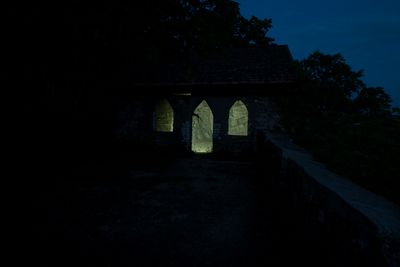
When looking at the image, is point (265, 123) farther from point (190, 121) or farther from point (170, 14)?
point (170, 14)

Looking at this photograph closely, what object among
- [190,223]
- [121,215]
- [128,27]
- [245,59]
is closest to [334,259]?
[190,223]

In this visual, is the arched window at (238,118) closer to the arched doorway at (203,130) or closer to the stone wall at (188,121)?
the arched doorway at (203,130)

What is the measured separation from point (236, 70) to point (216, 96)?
62.0 inches

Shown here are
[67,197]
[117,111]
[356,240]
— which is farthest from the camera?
[117,111]

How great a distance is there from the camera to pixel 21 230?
9.74 feet

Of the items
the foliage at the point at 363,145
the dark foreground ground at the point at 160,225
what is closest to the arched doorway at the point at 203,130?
the dark foreground ground at the point at 160,225

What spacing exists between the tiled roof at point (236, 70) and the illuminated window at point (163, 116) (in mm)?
1521

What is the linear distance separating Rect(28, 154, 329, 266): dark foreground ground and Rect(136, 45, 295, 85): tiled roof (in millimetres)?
5810

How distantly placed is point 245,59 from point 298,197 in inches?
421

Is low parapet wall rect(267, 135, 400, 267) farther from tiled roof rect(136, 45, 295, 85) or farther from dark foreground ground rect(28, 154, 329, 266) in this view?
tiled roof rect(136, 45, 295, 85)

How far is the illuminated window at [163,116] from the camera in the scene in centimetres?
1204

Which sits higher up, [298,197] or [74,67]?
[74,67]

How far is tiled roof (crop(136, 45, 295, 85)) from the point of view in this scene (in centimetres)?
997

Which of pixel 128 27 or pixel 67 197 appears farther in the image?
pixel 67 197
